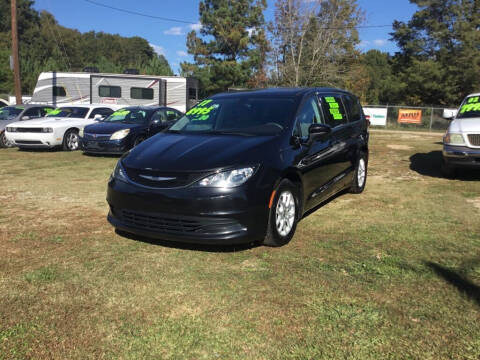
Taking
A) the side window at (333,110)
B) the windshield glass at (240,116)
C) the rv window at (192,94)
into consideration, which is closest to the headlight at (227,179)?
the windshield glass at (240,116)

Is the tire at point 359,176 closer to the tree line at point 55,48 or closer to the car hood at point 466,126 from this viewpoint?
the car hood at point 466,126

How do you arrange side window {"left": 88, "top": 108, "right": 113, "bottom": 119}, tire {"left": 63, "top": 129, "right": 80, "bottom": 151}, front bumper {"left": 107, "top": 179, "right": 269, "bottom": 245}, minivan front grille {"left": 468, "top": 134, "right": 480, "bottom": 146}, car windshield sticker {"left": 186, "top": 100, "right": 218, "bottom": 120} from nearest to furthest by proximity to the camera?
front bumper {"left": 107, "top": 179, "right": 269, "bottom": 245}, car windshield sticker {"left": 186, "top": 100, "right": 218, "bottom": 120}, minivan front grille {"left": 468, "top": 134, "right": 480, "bottom": 146}, tire {"left": 63, "top": 129, "right": 80, "bottom": 151}, side window {"left": 88, "top": 108, "right": 113, "bottom": 119}

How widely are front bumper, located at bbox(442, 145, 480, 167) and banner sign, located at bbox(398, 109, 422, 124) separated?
2172cm

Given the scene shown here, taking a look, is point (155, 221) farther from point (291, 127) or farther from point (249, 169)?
point (291, 127)

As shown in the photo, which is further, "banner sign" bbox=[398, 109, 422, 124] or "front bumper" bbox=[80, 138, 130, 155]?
"banner sign" bbox=[398, 109, 422, 124]

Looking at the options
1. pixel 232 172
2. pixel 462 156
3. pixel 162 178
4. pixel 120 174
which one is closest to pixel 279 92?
pixel 232 172

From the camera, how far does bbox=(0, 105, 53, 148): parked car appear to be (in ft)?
44.1

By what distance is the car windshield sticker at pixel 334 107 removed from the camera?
19.1 feet

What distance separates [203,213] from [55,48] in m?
74.9

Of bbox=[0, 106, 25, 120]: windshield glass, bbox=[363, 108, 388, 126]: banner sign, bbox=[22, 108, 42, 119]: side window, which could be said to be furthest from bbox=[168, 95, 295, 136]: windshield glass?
bbox=[363, 108, 388, 126]: banner sign

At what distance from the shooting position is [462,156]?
768 centimetres

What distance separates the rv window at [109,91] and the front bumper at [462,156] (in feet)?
59.5

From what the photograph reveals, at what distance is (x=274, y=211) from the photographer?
412 cm

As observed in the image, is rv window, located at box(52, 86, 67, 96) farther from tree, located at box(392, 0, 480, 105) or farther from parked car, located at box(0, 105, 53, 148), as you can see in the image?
tree, located at box(392, 0, 480, 105)
